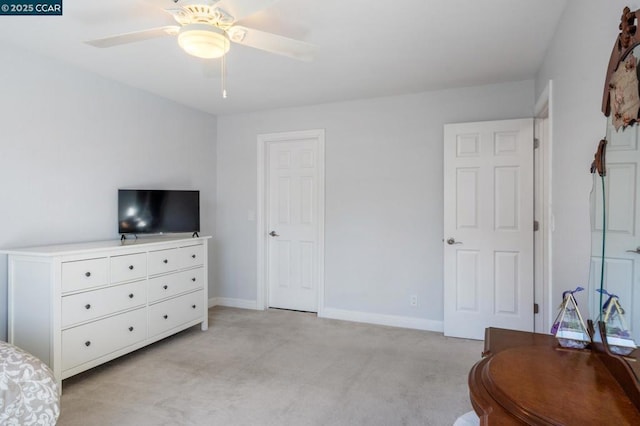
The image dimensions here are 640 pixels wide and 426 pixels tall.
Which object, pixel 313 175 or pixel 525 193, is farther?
pixel 313 175

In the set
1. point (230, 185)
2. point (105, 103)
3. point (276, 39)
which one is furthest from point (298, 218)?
point (276, 39)

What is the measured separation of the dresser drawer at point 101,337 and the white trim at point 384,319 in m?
1.92

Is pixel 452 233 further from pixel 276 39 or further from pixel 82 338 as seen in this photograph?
pixel 82 338

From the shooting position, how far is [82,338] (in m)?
2.47

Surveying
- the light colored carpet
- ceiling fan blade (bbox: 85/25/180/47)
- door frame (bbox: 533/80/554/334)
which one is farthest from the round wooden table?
door frame (bbox: 533/80/554/334)

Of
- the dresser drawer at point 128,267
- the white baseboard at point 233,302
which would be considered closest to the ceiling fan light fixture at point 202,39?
the dresser drawer at point 128,267

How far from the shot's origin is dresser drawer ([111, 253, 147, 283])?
2705mm

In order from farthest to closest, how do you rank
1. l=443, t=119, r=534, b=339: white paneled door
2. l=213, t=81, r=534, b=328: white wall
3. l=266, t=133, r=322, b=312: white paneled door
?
l=266, t=133, r=322, b=312: white paneled door
l=213, t=81, r=534, b=328: white wall
l=443, t=119, r=534, b=339: white paneled door

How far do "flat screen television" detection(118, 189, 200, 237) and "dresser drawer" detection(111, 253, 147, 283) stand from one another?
1.52 feet

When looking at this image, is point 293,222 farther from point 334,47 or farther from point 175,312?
point 334,47

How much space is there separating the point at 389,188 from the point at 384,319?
140 cm

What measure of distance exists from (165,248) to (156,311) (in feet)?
1.80

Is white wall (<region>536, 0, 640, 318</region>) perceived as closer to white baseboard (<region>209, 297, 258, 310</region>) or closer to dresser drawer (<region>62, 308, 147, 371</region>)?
dresser drawer (<region>62, 308, 147, 371</region>)

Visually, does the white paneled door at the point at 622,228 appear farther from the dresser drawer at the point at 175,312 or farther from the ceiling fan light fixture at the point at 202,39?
the dresser drawer at the point at 175,312
